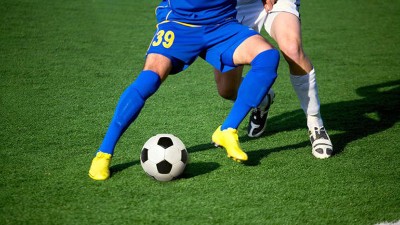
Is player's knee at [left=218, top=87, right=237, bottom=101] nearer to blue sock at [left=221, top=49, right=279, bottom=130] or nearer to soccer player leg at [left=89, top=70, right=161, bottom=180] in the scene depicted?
blue sock at [left=221, top=49, right=279, bottom=130]

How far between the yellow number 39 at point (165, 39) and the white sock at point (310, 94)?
1126 millimetres

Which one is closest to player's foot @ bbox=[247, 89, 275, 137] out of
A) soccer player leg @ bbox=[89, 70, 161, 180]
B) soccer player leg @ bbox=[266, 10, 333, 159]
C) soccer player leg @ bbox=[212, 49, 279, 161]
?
soccer player leg @ bbox=[266, 10, 333, 159]

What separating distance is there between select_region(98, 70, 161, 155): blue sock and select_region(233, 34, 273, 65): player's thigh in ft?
1.95

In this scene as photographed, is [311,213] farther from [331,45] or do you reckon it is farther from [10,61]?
[331,45]

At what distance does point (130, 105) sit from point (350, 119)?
8.59 feet

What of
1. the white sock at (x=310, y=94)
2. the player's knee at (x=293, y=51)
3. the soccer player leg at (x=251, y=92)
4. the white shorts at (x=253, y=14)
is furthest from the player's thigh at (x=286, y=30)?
the soccer player leg at (x=251, y=92)

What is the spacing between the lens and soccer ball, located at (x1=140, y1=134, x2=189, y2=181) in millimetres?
3725

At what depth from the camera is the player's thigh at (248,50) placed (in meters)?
3.91

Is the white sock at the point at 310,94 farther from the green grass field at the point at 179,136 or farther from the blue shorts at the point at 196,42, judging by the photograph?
the blue shorts at the point at 196,42

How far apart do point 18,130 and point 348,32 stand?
19.9ft

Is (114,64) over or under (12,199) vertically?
under

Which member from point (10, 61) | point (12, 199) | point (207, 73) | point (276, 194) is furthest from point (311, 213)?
point (10, 61)

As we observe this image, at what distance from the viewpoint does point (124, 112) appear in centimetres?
370

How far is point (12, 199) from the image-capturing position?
3.45 meters
